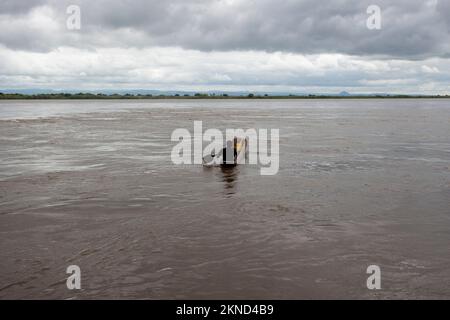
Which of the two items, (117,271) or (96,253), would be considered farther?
(96,253)

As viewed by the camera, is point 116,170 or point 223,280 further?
point 116,170

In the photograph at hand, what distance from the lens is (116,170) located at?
1778cm

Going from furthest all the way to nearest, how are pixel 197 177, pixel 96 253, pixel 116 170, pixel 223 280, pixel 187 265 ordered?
pixel 116 170, pixel 197 177, pixel 96 253, pixel 187 265, pixel 223 280

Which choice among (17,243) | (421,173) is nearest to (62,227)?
(17,243)

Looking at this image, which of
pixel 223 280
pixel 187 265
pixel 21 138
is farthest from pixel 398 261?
pixel 21 138

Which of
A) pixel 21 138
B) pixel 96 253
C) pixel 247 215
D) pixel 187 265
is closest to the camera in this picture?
pixel 187 265

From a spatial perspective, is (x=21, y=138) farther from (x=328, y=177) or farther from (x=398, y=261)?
(x=398, y=261)

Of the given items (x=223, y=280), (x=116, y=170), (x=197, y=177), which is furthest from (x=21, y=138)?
(x=223, y=280)

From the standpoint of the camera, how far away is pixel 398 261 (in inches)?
323

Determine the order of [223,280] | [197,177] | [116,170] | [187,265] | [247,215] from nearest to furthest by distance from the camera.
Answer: [223,280] < [187,265] < [247,215] < [197,177] < [116,170]

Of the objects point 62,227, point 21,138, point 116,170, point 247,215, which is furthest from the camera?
point 21,138

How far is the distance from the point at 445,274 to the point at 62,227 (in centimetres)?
835

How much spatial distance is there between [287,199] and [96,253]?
20.9 ft

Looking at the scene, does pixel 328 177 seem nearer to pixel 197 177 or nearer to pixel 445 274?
pixel 197 177
